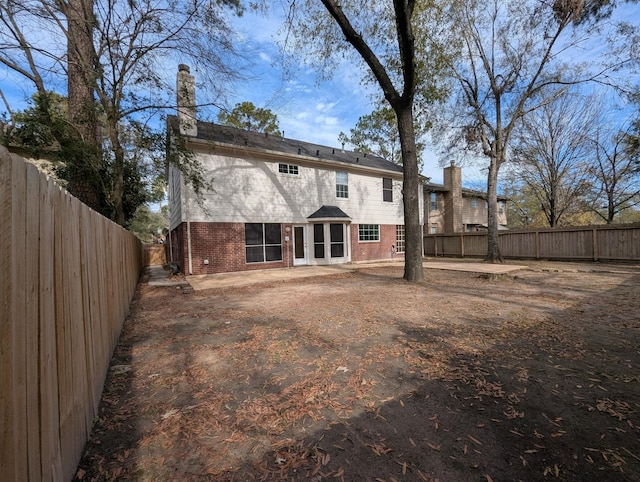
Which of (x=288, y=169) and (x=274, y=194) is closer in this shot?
(x=274, y=194)

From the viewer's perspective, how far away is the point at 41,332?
152cm

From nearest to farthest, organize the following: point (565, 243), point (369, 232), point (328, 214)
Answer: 1. point (565, 243)
2. point (328, 214)
3. point (369, 232)

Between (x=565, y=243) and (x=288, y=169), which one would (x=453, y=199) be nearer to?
(x=565, y=243)

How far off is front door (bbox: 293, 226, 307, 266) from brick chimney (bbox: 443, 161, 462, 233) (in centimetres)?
1644

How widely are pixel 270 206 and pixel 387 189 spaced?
26.1 feet

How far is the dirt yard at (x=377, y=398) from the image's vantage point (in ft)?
6.19

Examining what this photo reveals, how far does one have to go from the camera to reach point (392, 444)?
6.72ft

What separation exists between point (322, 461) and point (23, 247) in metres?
2.16

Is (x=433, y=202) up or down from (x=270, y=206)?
up

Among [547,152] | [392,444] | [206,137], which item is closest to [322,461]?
[392,444]

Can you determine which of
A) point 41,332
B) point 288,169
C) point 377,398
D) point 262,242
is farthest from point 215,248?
point 41,332

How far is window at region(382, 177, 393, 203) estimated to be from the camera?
1716 centimetres

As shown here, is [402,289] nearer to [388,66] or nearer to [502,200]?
[388,66]

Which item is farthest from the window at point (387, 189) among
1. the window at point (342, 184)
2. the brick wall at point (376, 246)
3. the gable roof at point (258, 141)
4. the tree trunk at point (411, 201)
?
the tree trunk at point (411, 201)
